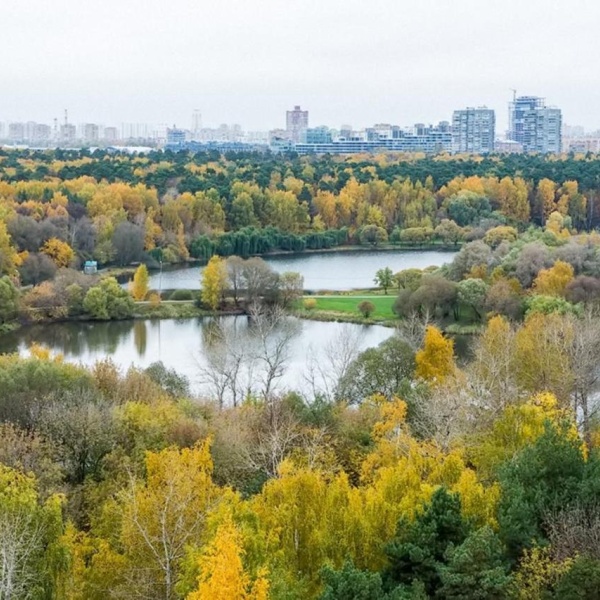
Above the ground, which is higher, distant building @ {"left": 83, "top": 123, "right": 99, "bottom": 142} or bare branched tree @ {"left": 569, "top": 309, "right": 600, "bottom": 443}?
distant building @ {"left": 83, "top": 123, "right": 99, "bottom": 142}

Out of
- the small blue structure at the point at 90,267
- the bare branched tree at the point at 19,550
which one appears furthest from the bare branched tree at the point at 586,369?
the small blue structure at the point at 90,267

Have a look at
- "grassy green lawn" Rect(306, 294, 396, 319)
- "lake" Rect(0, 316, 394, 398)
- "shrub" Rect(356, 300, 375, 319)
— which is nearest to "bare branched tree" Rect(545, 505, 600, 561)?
"lake" Rect(0, 316, 394, 398)

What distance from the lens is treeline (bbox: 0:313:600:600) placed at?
5.63 meters

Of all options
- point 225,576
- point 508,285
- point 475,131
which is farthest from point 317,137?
point 225,576

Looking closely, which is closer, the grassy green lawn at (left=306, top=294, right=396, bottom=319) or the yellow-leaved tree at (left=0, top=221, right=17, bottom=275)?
the grassy green lawn at (left=306, top=294, right=396, bottom=319)

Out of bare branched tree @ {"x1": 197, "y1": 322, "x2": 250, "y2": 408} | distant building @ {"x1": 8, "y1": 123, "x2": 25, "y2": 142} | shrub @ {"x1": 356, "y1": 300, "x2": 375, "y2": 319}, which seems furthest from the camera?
distant building @ {"x1": 8, "y1": 123, "x2": 25, "y2": 142}

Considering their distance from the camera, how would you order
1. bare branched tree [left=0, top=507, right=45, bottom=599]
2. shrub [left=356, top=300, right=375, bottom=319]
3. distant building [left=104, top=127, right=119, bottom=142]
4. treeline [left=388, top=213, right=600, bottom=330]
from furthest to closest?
distant building [left=104, top=127, right=119, bottom=142], shrub [left=356, top=300, right=375, bottom=319], treeline [left=388, top=213, right=600, bottom=330], bare branched tree [left=0, top=507, right=45, bottom=599]

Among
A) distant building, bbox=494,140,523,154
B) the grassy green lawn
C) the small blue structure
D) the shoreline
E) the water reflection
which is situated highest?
distant building, bbox=494,140,523,154

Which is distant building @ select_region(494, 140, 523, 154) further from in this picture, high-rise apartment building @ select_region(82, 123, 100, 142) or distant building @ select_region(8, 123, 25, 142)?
distant building @ select_region(8, 123, 25, 142)

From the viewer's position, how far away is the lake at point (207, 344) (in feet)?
49.0

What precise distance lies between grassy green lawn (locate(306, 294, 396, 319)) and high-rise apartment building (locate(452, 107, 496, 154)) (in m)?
55.4

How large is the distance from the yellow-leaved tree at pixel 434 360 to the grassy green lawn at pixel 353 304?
309 inches

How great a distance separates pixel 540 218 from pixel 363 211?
23.8ft

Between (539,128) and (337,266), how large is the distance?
5404 centimetres
